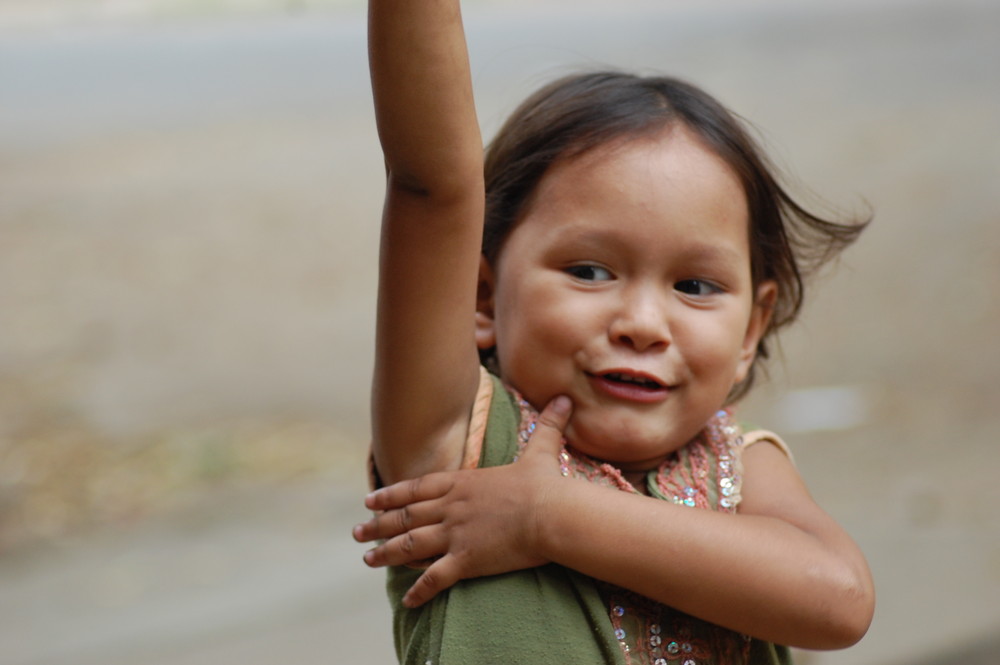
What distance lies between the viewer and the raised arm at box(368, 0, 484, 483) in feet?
3.53

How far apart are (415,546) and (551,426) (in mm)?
195

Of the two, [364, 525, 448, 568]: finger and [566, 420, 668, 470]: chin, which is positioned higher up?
[566, 420, 668, 470]: chin

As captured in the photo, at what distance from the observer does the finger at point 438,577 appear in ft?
4.08

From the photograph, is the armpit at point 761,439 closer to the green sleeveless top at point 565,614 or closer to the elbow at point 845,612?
the green sleeveless top at point 565,614

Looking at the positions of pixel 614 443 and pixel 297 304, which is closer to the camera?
pixel 614 443

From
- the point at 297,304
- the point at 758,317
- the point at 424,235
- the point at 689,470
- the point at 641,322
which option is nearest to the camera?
the point at 424,235

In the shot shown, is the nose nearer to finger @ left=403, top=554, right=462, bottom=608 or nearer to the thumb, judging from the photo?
the thumb

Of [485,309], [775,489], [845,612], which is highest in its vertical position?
[485,309]

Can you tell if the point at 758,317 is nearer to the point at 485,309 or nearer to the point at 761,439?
the point at 761,439

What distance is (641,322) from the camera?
128 centimetres

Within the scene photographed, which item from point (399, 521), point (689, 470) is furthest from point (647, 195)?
point (399, 521)

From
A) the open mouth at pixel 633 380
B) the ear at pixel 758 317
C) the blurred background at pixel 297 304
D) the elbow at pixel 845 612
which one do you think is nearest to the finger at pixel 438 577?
the open mouth at pixel 633 380

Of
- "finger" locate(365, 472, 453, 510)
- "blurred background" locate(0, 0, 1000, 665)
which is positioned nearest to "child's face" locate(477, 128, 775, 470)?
"finger" locate(365, 472, 453, 510)

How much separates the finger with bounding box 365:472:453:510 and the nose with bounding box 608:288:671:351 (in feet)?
0.79
